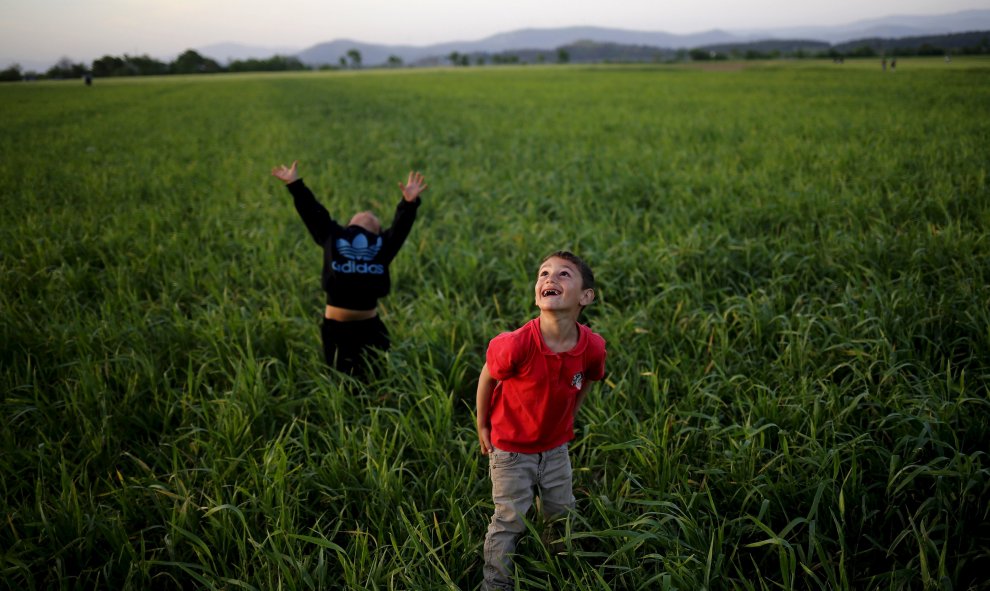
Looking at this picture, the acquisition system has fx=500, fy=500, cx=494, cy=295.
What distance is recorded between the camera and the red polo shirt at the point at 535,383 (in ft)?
5.47

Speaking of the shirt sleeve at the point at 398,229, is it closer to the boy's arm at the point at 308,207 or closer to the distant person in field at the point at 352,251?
→ the distant person in field at the point at 352,251

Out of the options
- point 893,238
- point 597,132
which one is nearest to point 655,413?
point 893,238

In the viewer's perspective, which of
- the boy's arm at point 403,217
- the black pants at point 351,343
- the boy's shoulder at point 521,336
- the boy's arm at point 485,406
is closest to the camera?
the boy's shoulder at point 521,336

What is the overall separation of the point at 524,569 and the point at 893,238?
Result: 421 cm

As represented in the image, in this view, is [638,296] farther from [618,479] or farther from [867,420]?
[618,479]

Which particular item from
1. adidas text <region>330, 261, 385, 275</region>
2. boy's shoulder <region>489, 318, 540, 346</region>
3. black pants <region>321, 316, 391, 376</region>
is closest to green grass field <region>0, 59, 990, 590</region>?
black pants <region>321, 316, 391, 376</region>

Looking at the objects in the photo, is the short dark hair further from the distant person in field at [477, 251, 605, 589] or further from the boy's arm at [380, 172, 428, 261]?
the boy's arm at [380, 172, 428, 261]

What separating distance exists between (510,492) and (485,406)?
31cm

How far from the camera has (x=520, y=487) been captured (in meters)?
1.76

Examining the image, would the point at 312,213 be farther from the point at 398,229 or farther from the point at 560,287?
the point at 560,287

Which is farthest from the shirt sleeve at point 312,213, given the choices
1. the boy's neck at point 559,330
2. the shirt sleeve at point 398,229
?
the boy's neck at point 559,330

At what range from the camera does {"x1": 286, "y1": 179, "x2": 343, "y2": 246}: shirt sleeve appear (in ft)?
9.00

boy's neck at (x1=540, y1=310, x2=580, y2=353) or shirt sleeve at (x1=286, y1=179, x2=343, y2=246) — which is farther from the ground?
shirt sleeve at (x1=286, y1=179, x2=343, y2=246)

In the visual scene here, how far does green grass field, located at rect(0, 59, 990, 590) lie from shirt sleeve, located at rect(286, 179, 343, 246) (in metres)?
0.76
